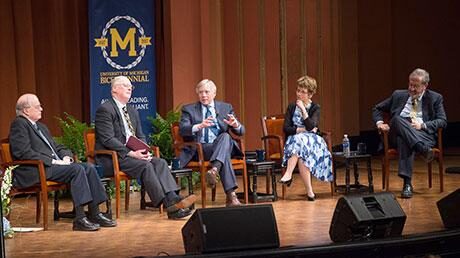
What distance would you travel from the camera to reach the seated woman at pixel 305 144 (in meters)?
8.12

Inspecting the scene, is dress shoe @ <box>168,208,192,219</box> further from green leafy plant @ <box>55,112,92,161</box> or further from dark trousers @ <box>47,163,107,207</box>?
green leafy plant @ <box>55,112,92,161</box>

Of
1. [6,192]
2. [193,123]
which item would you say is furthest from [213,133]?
[6,192]

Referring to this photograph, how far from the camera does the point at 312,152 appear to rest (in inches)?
320

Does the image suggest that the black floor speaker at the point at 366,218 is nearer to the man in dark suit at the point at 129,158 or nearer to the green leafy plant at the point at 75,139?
the man in dark suit at the point at 129,158

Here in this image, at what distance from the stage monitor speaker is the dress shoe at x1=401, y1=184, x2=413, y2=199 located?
6.20 feet

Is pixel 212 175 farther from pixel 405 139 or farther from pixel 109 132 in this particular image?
pixel 405 139

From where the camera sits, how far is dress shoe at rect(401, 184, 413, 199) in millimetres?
8047

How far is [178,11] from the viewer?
31.6 feet

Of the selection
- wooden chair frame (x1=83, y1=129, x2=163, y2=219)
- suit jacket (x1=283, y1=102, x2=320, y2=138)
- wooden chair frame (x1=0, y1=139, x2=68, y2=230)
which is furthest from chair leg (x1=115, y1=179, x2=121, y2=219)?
suit jacket (x1=283, y1=102, x2=320, y2=138)

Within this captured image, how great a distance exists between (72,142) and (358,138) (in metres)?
4.20

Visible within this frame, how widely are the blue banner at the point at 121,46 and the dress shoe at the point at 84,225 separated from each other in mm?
2665

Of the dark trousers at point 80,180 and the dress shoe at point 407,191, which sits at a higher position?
the dark trousers at point 80,180

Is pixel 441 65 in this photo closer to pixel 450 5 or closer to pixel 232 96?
pixel 450 5

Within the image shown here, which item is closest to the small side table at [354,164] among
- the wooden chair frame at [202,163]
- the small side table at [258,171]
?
the small side table at [258,171]
